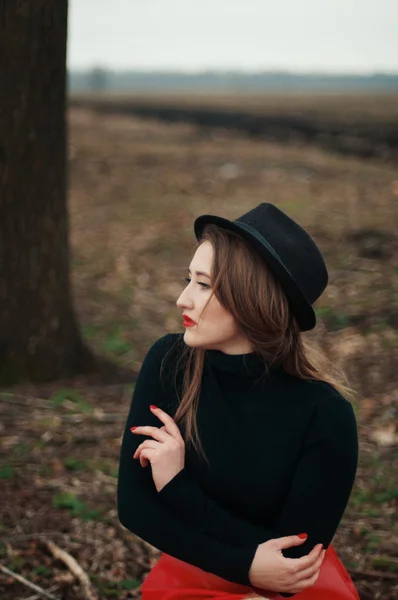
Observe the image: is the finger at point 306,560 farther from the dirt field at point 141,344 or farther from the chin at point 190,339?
the dirt field at point 141,344

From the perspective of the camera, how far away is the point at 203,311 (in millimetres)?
2484

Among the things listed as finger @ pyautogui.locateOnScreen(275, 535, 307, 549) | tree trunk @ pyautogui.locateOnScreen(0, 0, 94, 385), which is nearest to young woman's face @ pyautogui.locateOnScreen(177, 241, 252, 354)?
finger @ pyautogui.locateOnScreen(275, 535, 307, 549)

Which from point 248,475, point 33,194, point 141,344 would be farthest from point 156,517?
point 141,344

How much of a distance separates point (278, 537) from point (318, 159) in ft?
53.5

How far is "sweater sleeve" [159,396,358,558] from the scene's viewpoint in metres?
2.45

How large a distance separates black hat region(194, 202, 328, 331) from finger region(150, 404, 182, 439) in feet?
1.61

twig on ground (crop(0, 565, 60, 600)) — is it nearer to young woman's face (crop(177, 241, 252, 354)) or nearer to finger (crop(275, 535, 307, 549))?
finger (crop(275, 535, 307, 549))

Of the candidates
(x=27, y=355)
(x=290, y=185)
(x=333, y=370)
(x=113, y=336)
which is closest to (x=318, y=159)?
(x=290, y=185)

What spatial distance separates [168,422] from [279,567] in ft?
1.75

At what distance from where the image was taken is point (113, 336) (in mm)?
7047

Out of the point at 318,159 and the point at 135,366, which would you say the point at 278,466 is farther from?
the point at 318,159

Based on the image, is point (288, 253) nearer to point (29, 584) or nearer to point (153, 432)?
point (153, 432)

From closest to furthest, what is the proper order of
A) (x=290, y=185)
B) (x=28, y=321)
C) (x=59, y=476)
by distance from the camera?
(x=59, y=476) → (x=28, y=321) → (x=290, y=185)

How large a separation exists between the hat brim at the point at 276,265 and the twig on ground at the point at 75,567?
1849mm
